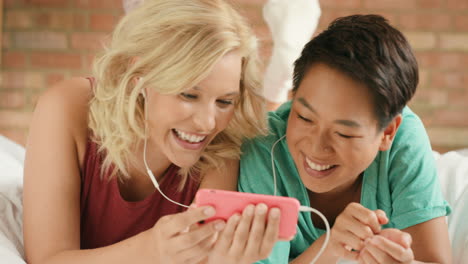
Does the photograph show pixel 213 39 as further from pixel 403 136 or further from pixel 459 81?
pixel 459 81

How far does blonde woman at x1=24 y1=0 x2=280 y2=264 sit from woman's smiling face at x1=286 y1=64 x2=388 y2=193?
162mm

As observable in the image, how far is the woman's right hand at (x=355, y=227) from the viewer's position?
48.3 inches

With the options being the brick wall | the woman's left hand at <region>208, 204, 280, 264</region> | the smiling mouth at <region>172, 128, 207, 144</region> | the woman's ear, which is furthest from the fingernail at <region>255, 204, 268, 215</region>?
the brick wall

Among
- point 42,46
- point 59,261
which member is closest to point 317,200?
point 59,261

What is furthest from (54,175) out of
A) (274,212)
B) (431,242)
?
(431,242)

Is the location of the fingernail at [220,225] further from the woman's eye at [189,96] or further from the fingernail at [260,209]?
the woman's eye at [189,96]

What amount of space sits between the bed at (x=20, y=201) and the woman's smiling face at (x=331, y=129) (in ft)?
1.38

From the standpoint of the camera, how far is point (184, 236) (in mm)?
1172

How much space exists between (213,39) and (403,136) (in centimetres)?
55

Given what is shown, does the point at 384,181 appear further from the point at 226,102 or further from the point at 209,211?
the point at 209,211

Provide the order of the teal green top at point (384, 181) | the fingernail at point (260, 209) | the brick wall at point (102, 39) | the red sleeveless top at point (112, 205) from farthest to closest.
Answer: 1. the brick wall at point (102, 39)
2. the red sleeveless top at point (112, 205)
3. the teal green top at point (384, 181)
4. the fingernail at point (260, 209)

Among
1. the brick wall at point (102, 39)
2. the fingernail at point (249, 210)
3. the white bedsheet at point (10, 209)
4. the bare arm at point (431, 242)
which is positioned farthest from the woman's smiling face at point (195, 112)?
the brick wall at point (102, 39)

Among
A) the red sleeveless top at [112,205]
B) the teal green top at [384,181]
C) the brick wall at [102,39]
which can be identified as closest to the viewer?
the teal green top at [384,181]

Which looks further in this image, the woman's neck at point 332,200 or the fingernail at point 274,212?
the woman's neck at point 332,200
